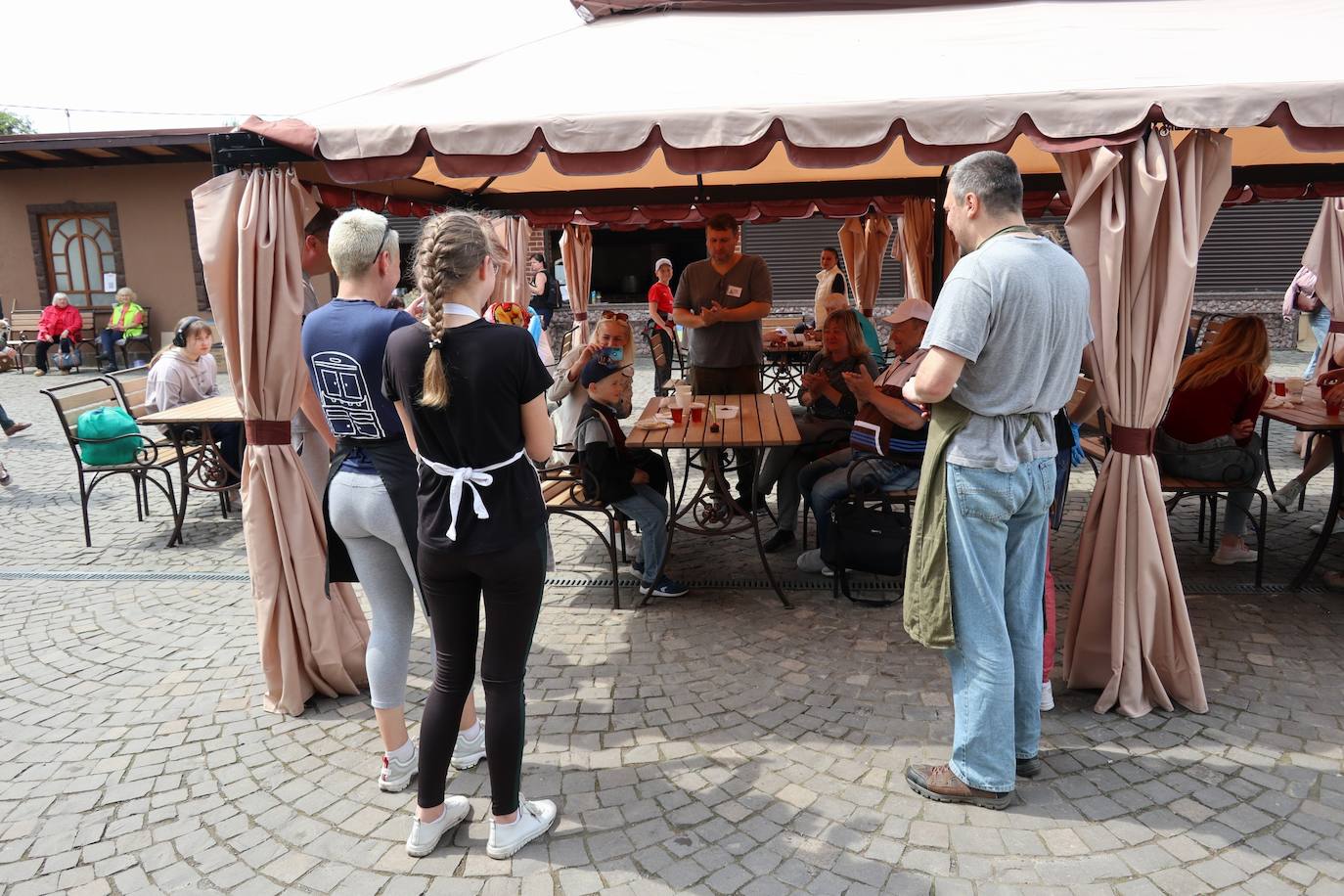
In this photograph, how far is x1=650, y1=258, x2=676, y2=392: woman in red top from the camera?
9.72 meters

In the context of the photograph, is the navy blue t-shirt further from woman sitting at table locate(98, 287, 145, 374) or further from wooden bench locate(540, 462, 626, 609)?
woman sitting at table locate(98, 287, 145, 374)

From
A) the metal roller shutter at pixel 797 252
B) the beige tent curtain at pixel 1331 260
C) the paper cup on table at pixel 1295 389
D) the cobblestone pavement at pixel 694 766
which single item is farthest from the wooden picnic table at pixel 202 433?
the metal roller shutter at pixel 797 252

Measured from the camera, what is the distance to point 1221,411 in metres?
4.25

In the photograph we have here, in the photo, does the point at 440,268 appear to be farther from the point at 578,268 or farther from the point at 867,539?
the point at 578,268

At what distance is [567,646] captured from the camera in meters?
3.98

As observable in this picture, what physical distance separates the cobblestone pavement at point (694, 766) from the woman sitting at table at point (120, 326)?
12375 mm

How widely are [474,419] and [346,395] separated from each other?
63 centimetres

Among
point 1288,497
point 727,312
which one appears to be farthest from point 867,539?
point 1288,497

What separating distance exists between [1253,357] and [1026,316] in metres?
2.50

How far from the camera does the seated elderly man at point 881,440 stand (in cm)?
412

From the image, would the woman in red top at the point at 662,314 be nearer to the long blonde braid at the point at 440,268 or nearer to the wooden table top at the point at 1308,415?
the wooden table top at the point at 1308,415

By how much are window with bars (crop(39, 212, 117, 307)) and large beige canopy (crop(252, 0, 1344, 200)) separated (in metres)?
15.4

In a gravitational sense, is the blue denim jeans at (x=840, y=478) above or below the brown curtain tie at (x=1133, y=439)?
below

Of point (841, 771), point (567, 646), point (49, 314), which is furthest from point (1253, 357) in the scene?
point (49, 314)
